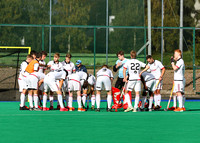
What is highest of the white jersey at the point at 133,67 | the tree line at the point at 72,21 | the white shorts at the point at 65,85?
the tree line at the point at 72,21

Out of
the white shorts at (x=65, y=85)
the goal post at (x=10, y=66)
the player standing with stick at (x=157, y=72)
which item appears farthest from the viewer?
the goal post at (x=10, y=66)

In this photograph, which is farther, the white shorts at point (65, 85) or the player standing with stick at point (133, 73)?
the white shorts at point (65, 85)

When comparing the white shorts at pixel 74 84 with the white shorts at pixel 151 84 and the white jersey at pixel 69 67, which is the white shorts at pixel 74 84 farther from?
the white shorts at pixel 151 84

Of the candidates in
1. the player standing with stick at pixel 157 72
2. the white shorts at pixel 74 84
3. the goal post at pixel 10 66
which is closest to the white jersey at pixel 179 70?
the player standing with stick at pixel 157 72

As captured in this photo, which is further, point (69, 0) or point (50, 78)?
point (69, 0)

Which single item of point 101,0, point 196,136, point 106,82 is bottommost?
point 196,136

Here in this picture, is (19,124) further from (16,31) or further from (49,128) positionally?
(16,31)

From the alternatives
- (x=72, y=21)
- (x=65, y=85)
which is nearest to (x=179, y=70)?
(x=65, y=85)

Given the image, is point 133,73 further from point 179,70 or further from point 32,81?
point 32,81

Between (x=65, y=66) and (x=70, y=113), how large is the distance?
5.81 feet

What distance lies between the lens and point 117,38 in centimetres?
2900

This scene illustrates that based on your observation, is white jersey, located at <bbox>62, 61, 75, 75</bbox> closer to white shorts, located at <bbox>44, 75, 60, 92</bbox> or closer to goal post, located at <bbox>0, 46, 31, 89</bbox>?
white shorts, located at <bbox>44, 75, 60, 92</bbox>

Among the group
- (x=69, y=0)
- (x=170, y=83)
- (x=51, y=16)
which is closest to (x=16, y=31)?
(x=51, y=16)

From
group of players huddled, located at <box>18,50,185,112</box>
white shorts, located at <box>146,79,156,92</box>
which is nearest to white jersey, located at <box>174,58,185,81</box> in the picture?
group of players huddled, located at <box>18,50,185,112</box>
